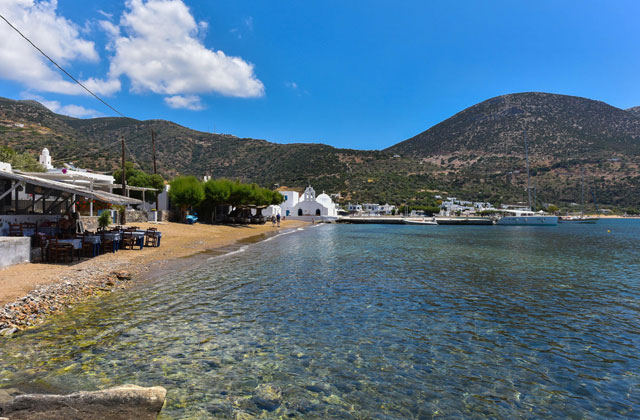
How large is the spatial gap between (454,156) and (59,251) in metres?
118

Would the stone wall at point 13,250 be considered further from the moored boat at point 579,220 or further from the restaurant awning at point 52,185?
the moored boat at point 579,220

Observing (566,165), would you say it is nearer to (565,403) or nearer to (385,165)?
(385,165)

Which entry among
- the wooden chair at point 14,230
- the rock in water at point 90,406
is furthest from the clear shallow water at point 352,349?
the wooden chair at point 14,230

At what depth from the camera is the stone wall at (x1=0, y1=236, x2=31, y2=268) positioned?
12039 mm

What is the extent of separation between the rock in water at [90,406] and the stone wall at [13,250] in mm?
9988

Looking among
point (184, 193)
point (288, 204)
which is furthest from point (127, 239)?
point (288, 204)

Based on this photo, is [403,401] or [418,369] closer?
[403,401]

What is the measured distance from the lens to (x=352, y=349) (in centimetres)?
733

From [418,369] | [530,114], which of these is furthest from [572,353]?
[530,114]

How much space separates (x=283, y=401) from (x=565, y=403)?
Answer: 161 inches

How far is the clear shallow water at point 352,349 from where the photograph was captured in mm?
5430

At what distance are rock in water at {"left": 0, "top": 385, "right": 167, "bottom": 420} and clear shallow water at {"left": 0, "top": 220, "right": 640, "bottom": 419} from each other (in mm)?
400

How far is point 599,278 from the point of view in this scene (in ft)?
51.9

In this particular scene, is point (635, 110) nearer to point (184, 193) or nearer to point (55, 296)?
point (184, 193)
